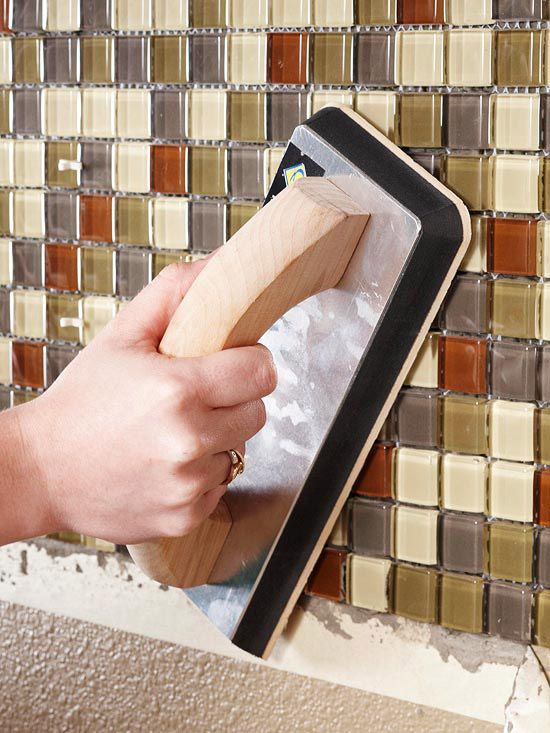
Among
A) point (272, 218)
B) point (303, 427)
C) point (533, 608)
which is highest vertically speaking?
point (272, 218)

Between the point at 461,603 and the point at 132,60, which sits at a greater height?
the point at 132,60

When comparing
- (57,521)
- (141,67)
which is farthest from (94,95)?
(57,521)

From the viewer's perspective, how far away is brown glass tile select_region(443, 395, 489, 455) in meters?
0.54

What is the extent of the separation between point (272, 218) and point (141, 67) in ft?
0.69

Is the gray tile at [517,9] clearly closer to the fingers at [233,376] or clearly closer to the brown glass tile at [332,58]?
the brown glass tile at [332,58]

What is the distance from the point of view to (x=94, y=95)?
62 cm

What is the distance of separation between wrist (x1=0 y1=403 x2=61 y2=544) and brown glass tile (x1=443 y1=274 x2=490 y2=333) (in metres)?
0.24

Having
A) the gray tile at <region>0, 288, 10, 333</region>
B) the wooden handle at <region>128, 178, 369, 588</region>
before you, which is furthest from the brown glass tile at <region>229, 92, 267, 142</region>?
the gray tile at <region>0, 288, 10, 333</region>

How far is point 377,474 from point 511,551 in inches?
3.6

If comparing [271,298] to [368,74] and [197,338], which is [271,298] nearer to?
[197,338]

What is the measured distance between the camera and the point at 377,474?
0.57m

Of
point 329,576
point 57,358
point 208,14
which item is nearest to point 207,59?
point 208,14

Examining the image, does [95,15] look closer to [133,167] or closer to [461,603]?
[133,167]

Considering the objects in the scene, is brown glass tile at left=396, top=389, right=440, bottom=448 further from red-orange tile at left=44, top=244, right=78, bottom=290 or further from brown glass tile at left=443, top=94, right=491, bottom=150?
red-orange tile at left=44, top=244, right=78, bottom=290
